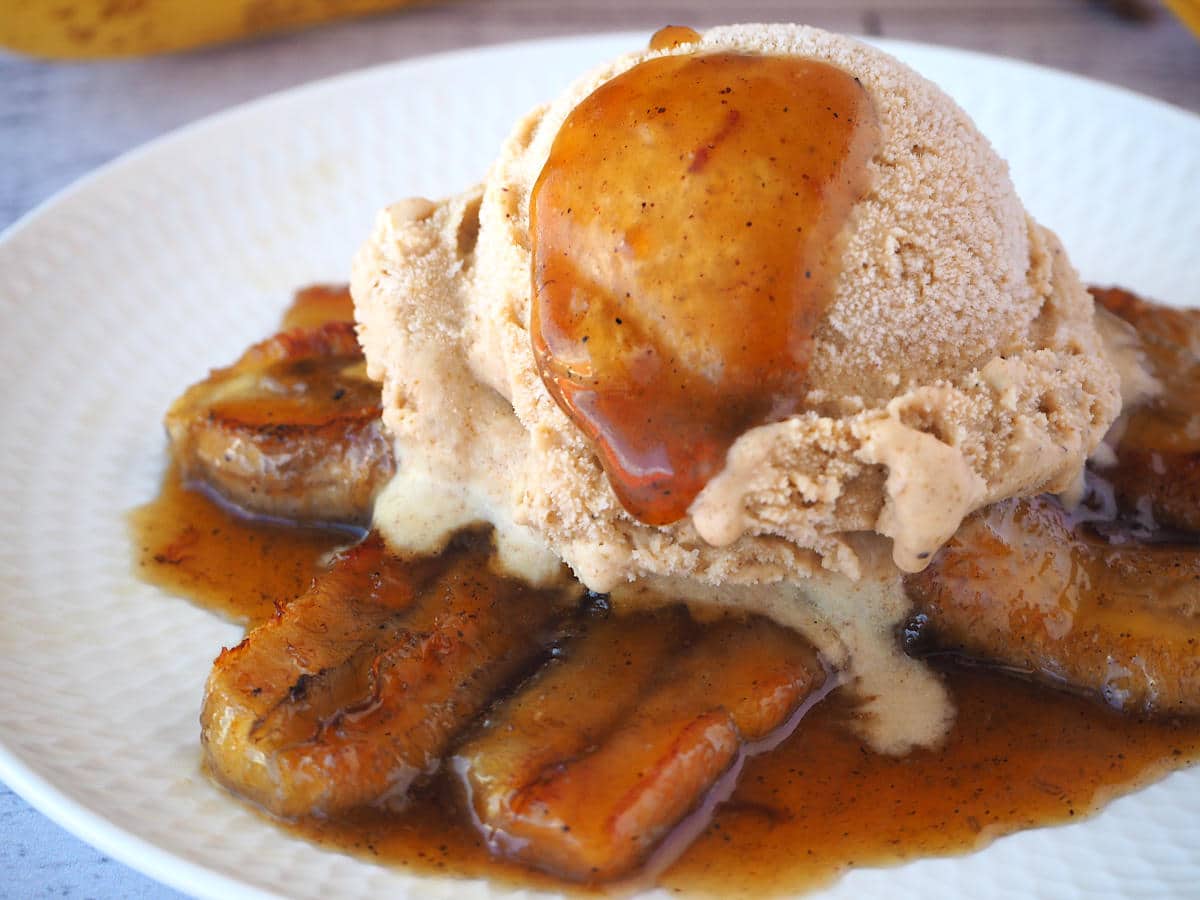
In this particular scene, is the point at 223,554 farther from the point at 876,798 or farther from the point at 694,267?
the point at 876,798

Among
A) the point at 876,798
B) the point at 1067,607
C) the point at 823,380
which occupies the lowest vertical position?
the point at 876,798

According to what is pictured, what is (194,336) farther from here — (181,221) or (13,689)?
(13,689)

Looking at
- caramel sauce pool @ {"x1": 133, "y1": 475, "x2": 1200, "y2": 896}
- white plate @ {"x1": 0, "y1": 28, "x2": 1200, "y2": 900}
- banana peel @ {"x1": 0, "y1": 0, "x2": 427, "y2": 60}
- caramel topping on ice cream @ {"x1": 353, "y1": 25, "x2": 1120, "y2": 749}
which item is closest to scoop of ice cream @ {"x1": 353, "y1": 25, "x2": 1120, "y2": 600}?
caramel topping on ice cream @ {"x1": 353, "y1": 25, "x2": 1120, "y2": 749}

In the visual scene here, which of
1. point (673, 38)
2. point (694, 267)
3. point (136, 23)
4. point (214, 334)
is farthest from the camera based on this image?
point (136, 23)

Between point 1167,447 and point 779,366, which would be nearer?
point 779,366

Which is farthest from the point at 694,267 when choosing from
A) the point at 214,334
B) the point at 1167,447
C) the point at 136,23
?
the point at 136,23

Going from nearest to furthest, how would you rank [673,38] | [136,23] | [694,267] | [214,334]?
[694,267] < [673,38] < [214,334] < [136,23]

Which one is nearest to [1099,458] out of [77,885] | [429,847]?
[429,847]
